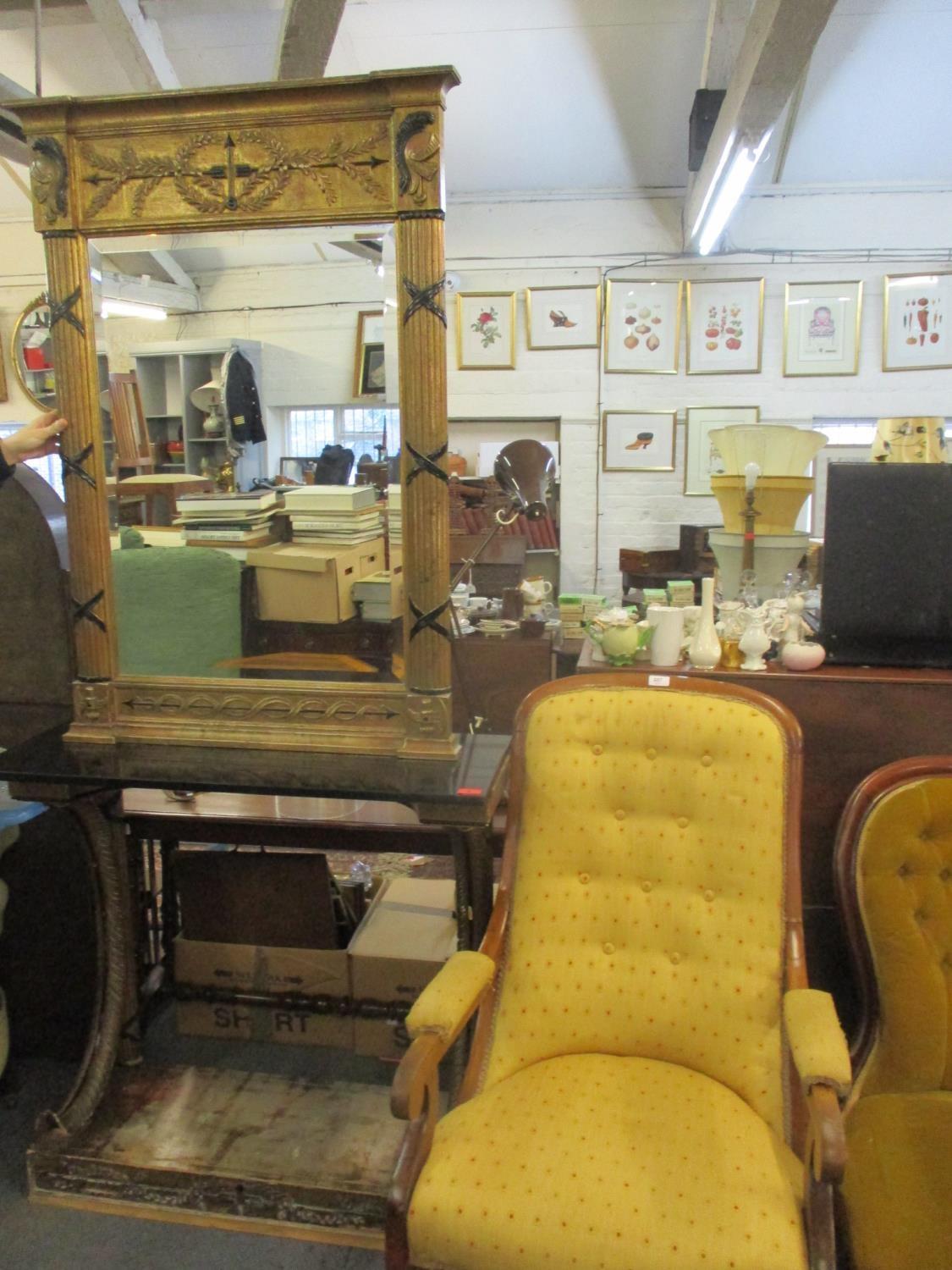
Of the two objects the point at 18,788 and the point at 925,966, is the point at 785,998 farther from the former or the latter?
the point at 18,788

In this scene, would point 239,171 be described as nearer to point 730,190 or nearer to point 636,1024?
point 636,1024

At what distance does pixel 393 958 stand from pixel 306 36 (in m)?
3.79

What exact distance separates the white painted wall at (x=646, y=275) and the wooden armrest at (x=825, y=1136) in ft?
16.6

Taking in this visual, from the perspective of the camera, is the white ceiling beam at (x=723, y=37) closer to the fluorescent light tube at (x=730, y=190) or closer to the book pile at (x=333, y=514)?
the fluorescent light tube at (x=730, y=190)

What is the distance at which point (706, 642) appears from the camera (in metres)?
2.16

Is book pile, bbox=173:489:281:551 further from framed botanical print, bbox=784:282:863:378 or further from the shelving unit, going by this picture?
framed botanical print, bbox=784:282:863:378

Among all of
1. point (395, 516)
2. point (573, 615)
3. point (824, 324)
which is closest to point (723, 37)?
point (824, 324)

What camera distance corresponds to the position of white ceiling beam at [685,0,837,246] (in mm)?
3170

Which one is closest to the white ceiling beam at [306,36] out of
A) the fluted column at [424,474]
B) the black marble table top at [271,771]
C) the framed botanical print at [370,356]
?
the framed botanical print at [370,356]

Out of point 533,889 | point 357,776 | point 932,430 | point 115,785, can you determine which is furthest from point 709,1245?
point 932,430

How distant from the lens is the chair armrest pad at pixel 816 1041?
1.31m

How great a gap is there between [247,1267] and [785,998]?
44.8 inches

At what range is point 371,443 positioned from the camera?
1888 millimetres

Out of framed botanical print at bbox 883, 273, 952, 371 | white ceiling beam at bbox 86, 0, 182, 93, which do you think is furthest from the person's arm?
framed botanical print at bbox 883, 273, 952, 371
